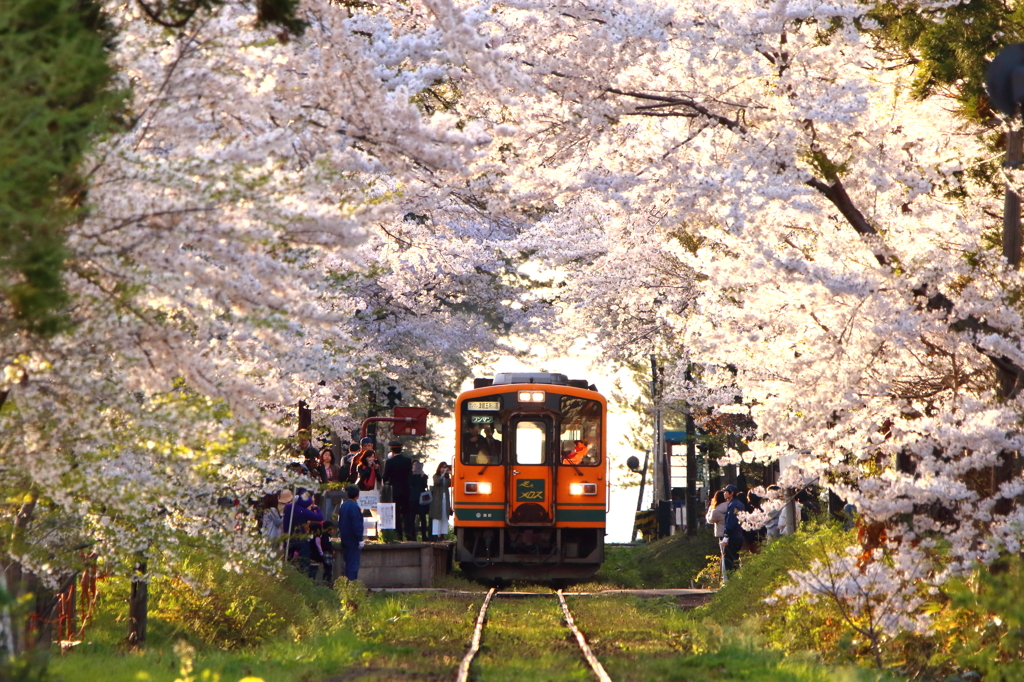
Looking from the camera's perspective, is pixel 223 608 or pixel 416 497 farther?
pixel 416 497

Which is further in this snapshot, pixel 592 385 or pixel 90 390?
pixel 592 385

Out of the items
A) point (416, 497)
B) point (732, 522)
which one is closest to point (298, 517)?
point (732, 522)

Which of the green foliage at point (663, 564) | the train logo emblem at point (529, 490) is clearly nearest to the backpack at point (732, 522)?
the train logo emblem at point (529, 490)

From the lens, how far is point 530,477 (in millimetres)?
18922

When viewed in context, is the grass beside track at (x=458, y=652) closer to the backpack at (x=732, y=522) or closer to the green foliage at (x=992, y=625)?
the green foliage at (x=992, y=625)

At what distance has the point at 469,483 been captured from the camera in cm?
1900

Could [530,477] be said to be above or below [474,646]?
above

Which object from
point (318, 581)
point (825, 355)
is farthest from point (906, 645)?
Answer: point (318, 581)

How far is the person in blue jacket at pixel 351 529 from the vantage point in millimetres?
14758

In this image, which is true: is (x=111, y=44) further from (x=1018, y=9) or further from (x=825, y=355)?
(x=1018, y=9)

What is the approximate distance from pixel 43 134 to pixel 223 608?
7662 mm

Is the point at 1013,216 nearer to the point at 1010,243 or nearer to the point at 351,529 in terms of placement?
the point at 1010,243

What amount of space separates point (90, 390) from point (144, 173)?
47.1 inches

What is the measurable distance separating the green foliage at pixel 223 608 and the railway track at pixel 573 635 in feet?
5.28
